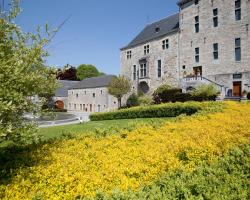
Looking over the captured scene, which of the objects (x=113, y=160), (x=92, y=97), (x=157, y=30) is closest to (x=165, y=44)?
(x=157, y=30)

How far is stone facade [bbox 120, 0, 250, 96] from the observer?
29.3m

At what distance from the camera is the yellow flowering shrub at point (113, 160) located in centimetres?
540

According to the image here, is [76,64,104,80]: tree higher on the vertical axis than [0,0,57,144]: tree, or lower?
higher

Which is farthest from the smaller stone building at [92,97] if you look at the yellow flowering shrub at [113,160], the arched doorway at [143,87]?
Result: the yellow flowering shrub at [113,160]

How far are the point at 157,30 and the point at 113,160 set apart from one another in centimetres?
3841

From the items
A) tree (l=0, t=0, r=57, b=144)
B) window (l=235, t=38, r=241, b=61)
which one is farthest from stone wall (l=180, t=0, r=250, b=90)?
tree (l=0, t=0, r=57, b=144)

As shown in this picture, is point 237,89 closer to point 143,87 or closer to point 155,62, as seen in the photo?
point 155,62

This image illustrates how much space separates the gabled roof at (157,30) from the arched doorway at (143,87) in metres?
6.36

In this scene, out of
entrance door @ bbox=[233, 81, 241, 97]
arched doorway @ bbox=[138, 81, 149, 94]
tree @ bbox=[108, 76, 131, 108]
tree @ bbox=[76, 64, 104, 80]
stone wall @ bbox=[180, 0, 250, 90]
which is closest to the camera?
stone wall @ bbox=[180, 0, 250, 90]

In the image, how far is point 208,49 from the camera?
32625 millimetres

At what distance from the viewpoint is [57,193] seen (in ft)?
17.3

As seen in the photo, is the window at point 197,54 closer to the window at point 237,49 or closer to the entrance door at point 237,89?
the window at point 237,49

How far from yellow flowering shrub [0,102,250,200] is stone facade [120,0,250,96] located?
2067cm

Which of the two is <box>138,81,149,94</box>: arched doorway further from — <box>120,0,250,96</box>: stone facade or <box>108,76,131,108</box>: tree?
<box>108,76,131,108</box>: tree
